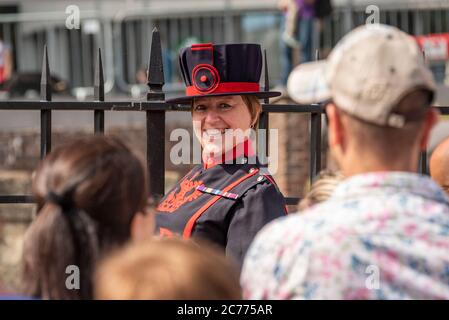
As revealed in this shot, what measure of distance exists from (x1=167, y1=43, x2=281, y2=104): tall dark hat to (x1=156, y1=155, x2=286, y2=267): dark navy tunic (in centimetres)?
25

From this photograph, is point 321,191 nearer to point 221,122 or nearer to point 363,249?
point 363,249

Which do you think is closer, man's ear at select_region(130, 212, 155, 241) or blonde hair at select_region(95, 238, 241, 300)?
blonde hair at select_region(95, 238, 241, 300)

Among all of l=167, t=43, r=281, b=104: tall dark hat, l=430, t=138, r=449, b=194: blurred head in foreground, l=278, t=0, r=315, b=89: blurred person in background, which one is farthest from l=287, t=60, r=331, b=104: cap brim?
l=278, t=0, r=315, b=89: blurred person in background

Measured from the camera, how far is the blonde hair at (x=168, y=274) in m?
1.77

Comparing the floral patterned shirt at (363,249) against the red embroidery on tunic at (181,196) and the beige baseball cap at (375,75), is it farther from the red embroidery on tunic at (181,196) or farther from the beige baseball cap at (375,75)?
the red embroidery on tunic at (181,196)

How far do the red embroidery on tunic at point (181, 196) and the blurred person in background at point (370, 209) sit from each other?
1.20 metres


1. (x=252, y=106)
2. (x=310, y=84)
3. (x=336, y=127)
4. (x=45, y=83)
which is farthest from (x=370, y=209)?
(x=45, y=83)

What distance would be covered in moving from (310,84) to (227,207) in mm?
1025

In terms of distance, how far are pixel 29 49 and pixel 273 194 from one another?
691 centimetres

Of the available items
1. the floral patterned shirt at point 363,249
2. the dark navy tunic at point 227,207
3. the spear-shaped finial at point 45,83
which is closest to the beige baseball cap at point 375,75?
the floral patterned shirt at point 363,249

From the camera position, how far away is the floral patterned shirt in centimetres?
183

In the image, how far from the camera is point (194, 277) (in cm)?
177

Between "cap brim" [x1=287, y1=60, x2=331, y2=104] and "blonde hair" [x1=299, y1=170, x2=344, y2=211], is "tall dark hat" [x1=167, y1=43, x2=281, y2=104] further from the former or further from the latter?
"cap brim" [x1=287, y1=60, x2=331, y2=104]

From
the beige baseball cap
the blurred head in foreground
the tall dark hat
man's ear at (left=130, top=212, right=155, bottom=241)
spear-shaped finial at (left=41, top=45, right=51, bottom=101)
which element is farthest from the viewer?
spear-shaped finial at (left=41, top=45, right=51, bottom=101)
